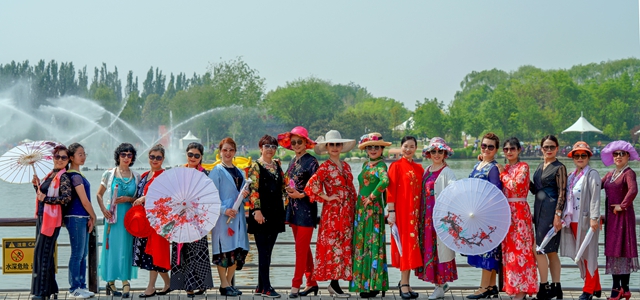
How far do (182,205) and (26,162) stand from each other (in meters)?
1.54

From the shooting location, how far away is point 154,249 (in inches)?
269

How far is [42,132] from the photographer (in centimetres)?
7519

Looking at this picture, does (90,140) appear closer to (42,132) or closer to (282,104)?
(42,132)

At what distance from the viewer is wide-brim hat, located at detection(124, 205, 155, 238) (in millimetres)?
6766

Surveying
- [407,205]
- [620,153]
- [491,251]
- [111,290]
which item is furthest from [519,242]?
[111,290]

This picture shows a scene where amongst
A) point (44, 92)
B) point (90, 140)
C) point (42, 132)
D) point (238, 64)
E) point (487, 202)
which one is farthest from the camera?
point (44, 92)

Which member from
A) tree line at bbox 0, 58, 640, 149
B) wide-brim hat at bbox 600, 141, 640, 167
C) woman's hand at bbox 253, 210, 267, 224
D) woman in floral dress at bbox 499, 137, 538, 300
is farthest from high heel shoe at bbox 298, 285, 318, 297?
tree line at bbox 0, 58, 640, 149

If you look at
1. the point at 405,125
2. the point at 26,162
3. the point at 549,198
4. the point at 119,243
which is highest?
the point at 405,125

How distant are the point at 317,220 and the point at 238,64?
75930mm

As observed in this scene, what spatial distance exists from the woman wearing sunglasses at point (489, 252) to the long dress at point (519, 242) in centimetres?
10

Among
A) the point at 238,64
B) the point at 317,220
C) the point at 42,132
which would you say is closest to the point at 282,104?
the point at 238,64

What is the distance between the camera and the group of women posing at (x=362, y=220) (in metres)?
6.74

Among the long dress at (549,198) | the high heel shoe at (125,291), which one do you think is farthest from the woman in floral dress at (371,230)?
the high heel shoe at (125,291)

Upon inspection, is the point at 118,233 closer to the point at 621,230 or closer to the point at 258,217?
the point at 258,217
